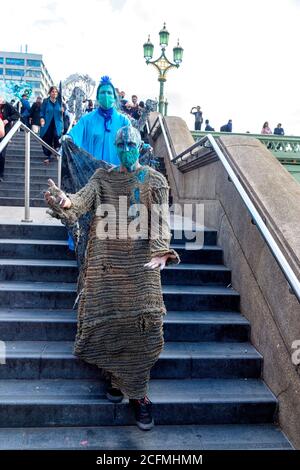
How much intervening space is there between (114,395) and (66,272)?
1.46 meters

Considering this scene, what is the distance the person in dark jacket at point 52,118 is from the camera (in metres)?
9.24

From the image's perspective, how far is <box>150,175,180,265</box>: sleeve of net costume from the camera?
8.74ft

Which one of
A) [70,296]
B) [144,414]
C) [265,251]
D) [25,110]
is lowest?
[144,414]

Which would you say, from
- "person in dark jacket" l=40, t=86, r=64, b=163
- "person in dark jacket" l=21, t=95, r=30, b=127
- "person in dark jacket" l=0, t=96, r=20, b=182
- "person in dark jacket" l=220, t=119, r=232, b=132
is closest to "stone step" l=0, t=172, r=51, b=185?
"person in dark jacket" l=0, t=96, r=20, b=182

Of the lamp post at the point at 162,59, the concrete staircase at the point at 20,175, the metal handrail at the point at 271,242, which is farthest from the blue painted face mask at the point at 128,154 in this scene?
the lamp post at the point at 162,59

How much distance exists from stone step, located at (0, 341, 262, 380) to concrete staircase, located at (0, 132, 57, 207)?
149 inches

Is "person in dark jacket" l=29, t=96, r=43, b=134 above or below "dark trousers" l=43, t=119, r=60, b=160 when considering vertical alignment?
above

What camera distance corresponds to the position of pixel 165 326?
3.62 metres

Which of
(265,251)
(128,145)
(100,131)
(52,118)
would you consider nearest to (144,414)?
(265,251)

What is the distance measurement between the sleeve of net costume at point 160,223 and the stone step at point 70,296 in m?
1.26

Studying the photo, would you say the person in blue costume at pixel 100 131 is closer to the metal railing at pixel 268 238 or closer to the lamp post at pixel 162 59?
the metal railing at pixel 268 238

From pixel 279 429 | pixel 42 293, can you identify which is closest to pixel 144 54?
pixel 42 293

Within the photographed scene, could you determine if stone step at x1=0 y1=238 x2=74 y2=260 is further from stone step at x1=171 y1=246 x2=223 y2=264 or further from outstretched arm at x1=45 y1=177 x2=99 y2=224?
outstretched arm at x1=45 y1=177 x2=99 y2=224

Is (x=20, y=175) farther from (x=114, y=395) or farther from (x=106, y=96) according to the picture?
(x=114, y=395)
